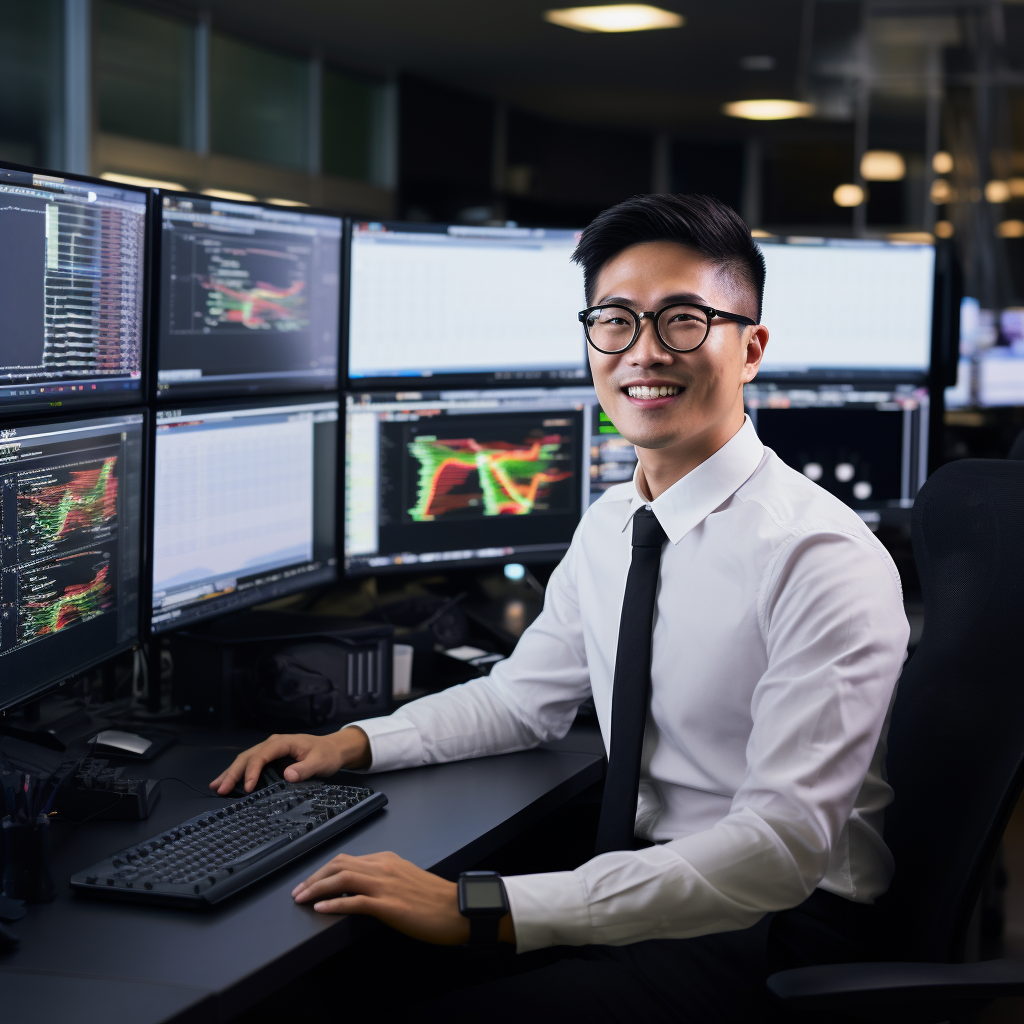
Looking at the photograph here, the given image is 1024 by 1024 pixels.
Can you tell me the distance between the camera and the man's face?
1442 mm

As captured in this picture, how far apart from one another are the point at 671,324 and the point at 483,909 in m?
0.71

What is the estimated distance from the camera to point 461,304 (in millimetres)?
2277

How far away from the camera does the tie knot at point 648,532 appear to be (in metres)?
1.47

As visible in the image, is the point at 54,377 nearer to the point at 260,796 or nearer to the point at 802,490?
the point at 260,796

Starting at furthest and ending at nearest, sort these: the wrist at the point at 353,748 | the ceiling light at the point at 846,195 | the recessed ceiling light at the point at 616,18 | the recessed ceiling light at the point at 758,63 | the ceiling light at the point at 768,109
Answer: the ceiling light at the point at 846,195, the ceiling light at the point at 768,109, the recessed ceiling light at the point at 758,63, the recessed ceiling light at the point at 616,18, the wrist at the point at 353,748

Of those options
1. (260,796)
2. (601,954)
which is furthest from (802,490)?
(260,796)

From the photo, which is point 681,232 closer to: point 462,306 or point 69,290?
point 69,290

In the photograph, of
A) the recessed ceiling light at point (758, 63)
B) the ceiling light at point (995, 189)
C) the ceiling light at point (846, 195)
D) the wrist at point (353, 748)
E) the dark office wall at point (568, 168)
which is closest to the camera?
the wrist at point (353, 748)

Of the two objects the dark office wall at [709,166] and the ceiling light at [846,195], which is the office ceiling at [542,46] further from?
the ceiling light at [846,195]

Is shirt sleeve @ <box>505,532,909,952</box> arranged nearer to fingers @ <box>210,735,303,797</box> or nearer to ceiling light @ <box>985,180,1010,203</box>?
fingers @ <box>210,735,303,797</box>

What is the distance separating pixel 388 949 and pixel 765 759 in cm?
75

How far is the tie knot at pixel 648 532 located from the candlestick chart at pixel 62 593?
74 centimetres

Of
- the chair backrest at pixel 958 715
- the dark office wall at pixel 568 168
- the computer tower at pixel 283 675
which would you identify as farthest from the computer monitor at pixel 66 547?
the dark office wall at pixel 568 168

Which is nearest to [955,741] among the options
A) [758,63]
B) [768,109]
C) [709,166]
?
[758,63]
